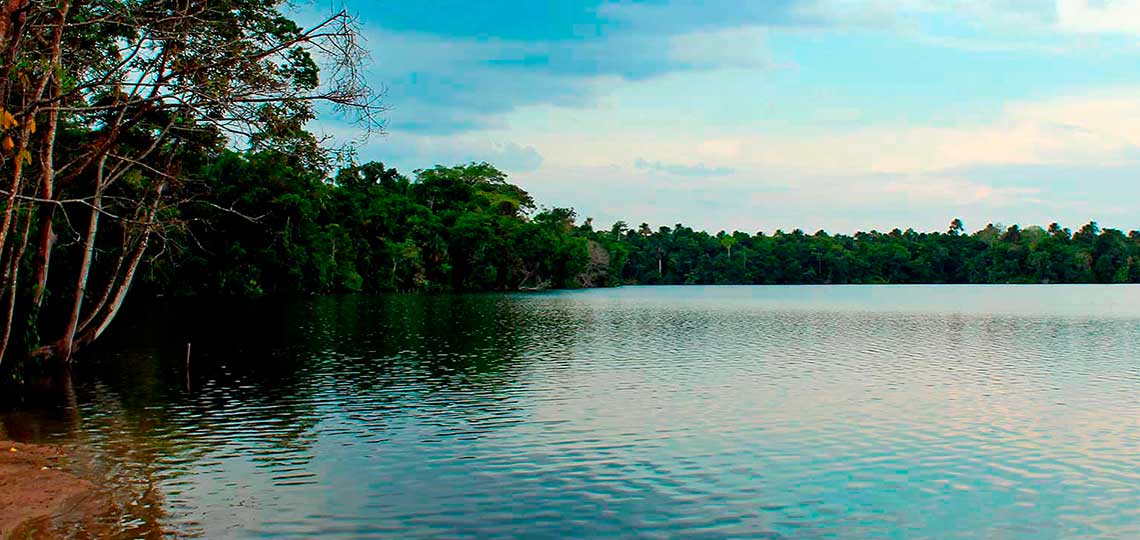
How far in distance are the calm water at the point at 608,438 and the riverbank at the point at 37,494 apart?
2.25 feet

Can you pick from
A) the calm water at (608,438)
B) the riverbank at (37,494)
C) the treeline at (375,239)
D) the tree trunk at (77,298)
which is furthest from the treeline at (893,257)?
the riverbank at (37,494)

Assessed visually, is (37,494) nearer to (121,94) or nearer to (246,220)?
(121,94)

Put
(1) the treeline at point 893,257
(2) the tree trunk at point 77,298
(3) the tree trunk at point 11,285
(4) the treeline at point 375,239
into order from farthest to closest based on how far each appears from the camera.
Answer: (1) the treeline at point 893,257
(4) the treeline at point 375,239
(2) the tree trunk at point 77,298
(3) the tree trunk at point 11,285

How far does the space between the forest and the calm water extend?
14.9 ft

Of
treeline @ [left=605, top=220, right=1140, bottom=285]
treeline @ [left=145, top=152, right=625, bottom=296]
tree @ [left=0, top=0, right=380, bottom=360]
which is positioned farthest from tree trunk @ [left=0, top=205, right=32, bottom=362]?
treeline @ [left=605, top=220, right=1140, bottom=285]

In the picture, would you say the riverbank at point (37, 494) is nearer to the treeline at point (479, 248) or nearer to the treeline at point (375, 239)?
the treeline at point (479, 248)

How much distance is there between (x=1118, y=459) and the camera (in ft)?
56.3

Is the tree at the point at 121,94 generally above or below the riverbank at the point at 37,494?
above

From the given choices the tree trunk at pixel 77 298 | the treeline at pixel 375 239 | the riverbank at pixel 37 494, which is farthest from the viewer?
the treeline at pixel 375 239

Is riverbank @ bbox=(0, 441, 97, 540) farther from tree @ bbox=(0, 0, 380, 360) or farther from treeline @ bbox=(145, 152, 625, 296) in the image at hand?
treeline @ bbox=(145, 152, 625, 296)

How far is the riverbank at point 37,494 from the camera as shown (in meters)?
12.0

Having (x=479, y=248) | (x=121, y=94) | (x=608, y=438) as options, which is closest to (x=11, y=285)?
(x=121, y=94)

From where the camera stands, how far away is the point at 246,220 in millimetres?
75688

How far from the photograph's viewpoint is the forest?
15.4m
